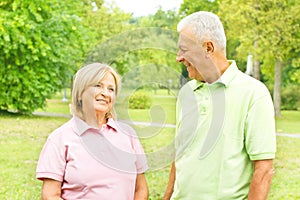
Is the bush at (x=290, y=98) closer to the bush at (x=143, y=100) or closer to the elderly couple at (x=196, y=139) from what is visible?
the bush at (x=143, y=100)

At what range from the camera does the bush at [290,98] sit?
3089 cm

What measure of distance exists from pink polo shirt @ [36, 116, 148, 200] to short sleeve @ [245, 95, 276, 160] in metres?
0.53

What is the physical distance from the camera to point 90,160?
2381 millimetres

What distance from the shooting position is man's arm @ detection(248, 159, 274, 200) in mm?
2279

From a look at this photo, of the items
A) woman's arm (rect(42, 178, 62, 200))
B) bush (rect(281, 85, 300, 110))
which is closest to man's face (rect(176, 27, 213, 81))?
woman's arm (rect(42, 178, 62, 200))

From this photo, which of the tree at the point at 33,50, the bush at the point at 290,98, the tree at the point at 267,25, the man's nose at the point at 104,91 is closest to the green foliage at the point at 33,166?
A: the man's nose at the point at 104,91

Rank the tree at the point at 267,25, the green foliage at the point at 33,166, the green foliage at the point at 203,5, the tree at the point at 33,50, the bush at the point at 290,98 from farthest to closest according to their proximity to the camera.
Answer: the green foliage at the point at 203,5 < the bush at the point at 290,98 < the tree at the point at 267,25 < the tree at the point at 33,50 < the green foliage at the point at 33,166

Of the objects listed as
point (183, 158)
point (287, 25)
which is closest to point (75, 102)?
point (183, 158)

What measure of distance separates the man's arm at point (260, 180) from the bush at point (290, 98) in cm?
2942

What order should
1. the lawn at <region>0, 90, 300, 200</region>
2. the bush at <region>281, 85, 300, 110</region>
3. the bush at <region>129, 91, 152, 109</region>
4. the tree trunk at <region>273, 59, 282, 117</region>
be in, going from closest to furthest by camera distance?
1. the bush at <region>129, 91, 152, 109</region>
2. the lawn at <region>0, 90, 300, 200</region>
3. the tree trunk at <region>273, 59, 282, 117</region>
4. the bush at <region>281, 85, 300, 110</region>

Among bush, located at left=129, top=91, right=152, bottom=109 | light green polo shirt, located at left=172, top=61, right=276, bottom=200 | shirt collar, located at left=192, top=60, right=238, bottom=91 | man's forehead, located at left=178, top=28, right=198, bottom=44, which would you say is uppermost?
man's forehead, located at left=178, top=28, right=198, bottom=44

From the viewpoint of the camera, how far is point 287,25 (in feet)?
72.3

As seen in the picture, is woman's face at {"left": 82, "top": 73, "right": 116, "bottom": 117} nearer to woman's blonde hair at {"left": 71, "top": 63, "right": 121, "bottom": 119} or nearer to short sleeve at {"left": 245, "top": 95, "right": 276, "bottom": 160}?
woman's blonde hair at {"left": 71, "top": 63, "right": 121, "bottom": 119}

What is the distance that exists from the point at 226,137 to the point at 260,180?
23 cm
